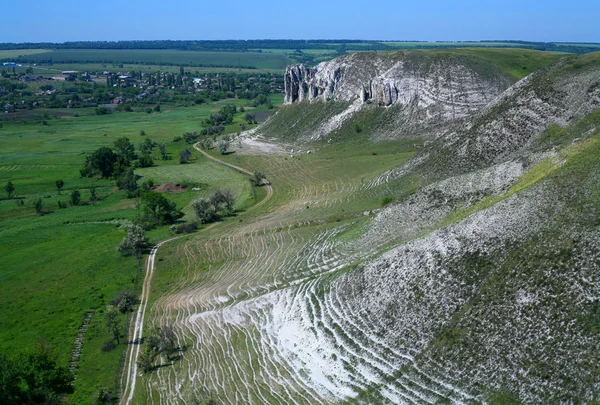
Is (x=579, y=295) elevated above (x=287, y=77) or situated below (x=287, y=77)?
below

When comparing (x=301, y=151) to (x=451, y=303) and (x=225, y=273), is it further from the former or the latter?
(x=451, y=303)

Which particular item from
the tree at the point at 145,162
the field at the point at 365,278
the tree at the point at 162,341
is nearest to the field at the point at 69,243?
the field at the point at 365,278

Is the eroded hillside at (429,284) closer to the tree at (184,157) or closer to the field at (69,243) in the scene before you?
the field at (69,243)

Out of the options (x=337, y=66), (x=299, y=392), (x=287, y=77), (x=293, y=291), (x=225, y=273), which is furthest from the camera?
(x=287, y=77)

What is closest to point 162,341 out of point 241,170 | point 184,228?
point 184,228

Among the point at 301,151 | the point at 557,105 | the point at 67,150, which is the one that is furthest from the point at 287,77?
the point at 557,105

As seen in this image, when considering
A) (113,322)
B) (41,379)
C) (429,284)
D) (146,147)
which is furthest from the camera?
(146,147)

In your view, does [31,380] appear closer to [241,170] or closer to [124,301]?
[124,301]
